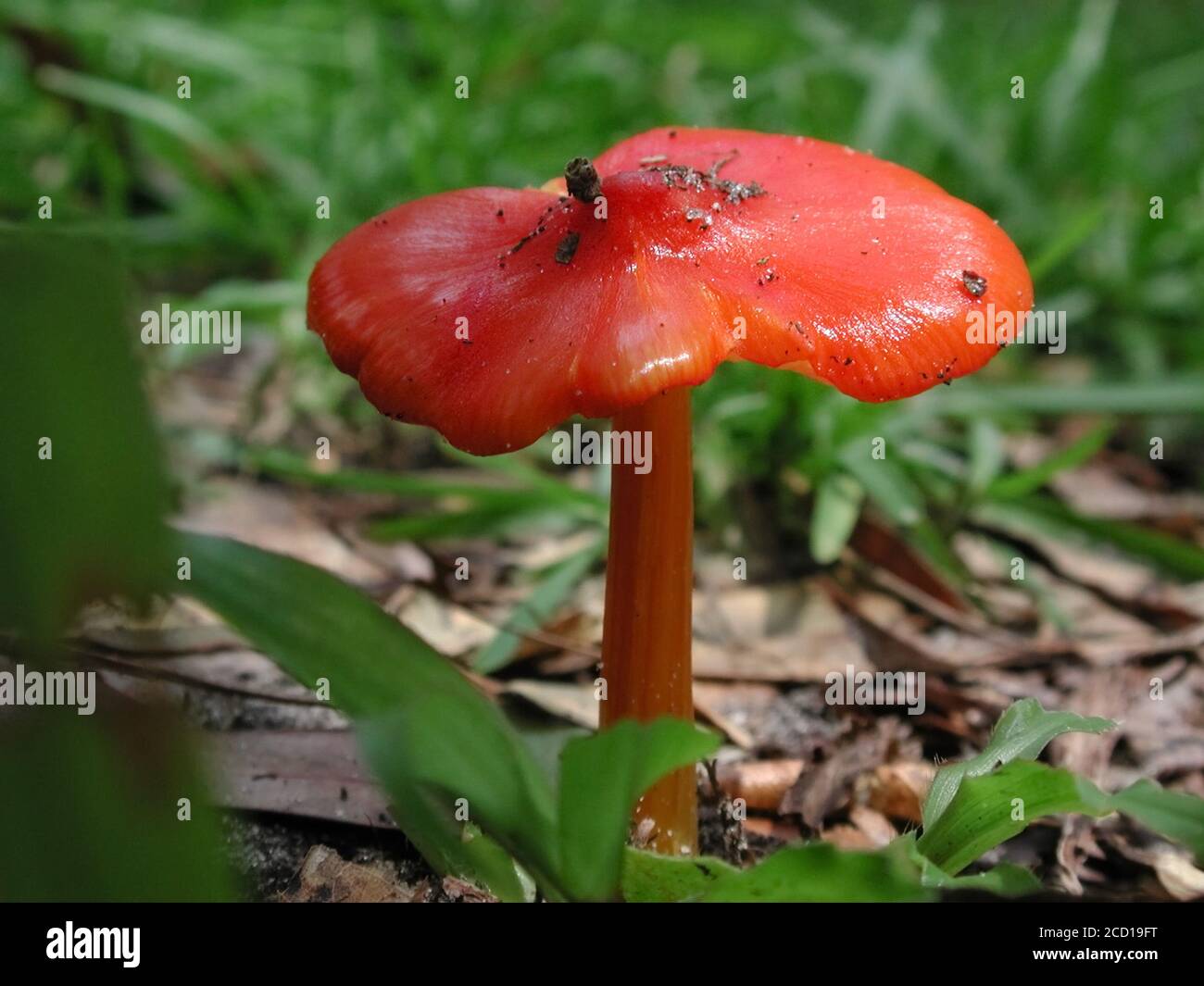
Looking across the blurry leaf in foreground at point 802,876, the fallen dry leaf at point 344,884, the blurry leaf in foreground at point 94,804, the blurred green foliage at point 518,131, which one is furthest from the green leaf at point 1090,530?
the blurry leaf in foreground at point 94,804

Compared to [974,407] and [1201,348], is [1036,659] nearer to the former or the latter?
[974,407]

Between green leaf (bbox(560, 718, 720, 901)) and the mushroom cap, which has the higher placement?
the mushroom cap

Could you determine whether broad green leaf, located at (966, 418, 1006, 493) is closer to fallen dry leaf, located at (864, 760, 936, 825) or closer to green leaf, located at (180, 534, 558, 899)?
fallen dry leaf, located at (864, 760, 936, 825)

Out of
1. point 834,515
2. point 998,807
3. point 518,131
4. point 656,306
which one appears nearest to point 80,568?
point 656,306

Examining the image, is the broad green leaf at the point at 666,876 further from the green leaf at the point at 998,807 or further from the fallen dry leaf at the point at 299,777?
the fallen dry leaf at the point at 299,777

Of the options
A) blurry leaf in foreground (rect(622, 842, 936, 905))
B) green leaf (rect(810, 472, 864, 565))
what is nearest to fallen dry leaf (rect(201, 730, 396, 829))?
blurry leaf in foreground (rect(622, 842, 936, 905))
